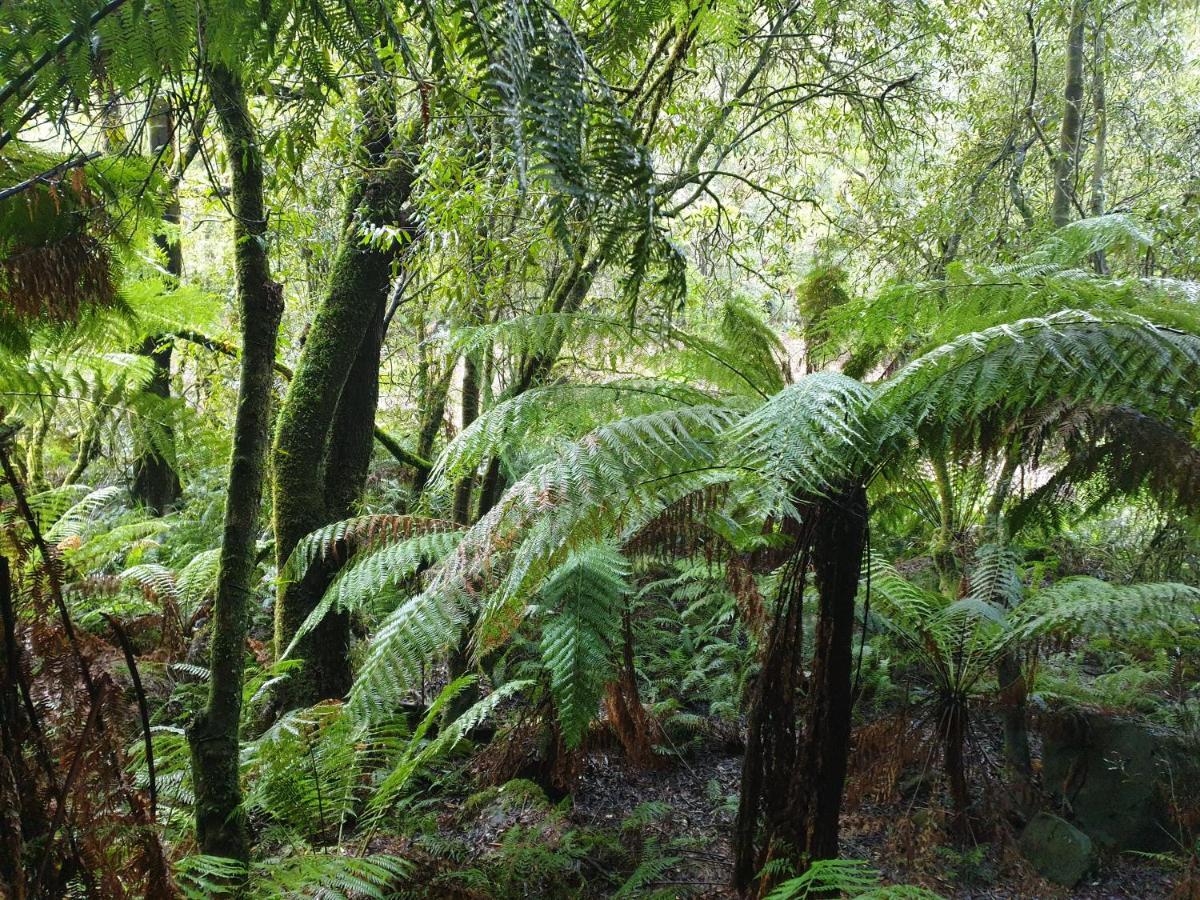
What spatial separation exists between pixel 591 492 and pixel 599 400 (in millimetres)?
829

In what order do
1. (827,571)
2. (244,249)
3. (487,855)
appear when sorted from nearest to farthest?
1. (244,249)
2. (827,571)
3. (487,855)

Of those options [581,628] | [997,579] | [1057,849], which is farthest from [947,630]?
[581,628]

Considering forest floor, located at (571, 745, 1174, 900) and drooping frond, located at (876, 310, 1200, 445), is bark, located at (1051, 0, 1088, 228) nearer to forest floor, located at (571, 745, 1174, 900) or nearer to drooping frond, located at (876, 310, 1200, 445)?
drooping frond, located at (876, 310, 1200, 445)

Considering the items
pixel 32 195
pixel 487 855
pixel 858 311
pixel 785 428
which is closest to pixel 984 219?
pixel 858 311

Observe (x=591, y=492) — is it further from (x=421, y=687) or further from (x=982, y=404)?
(x=421, y=687)

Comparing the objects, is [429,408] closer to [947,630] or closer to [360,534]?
[360,534]

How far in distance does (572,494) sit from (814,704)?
88 cm

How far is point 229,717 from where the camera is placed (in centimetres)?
173

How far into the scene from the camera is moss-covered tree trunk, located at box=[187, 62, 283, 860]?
1688 millimetres

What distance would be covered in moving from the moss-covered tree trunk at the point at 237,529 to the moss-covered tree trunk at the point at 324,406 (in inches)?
50.9

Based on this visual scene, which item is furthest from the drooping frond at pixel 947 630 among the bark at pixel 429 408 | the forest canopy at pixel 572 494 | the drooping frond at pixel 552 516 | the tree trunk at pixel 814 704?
the bark at pixel 429 408

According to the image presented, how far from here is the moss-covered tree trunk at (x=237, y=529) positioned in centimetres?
169

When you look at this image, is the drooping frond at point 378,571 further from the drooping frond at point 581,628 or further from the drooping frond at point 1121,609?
the drooping frond at point 1121,609

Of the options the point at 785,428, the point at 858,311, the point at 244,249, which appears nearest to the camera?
the point at 785,428
